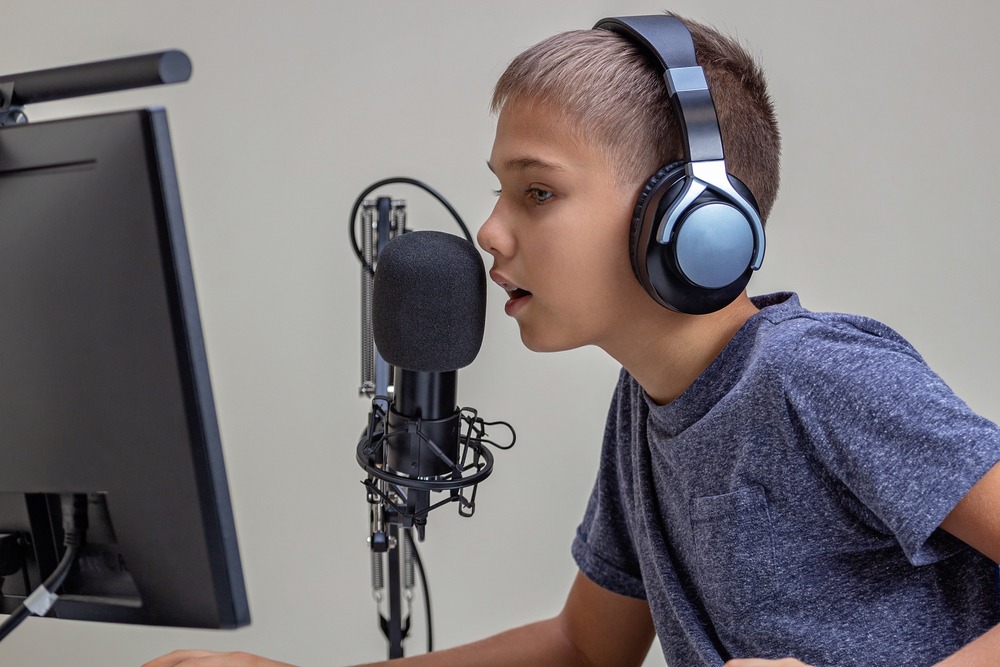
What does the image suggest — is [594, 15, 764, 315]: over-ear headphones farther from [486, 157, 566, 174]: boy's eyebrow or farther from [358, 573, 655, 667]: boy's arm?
[358, 573, 655, 667]: boy's arm

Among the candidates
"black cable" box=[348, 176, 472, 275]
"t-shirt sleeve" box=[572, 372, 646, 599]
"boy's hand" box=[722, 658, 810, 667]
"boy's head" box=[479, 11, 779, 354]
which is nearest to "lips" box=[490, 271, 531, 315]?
"boy's head" box=[479, 11, 779, 354]

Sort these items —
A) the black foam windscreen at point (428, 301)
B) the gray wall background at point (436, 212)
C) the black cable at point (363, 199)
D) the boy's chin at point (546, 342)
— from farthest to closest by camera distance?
1. the gray wall background at point (436, 212)
2. the black cable at point (363, 199)
3. the boy's chin at point (546, 342)
4. the black foam windscreen at point (428, 301)

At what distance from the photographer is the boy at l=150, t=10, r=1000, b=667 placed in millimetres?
690

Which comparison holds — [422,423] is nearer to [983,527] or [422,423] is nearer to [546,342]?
[546,342]

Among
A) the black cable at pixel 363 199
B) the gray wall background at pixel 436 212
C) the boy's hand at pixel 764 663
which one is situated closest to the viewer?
the boy's hand at pixel 764 663

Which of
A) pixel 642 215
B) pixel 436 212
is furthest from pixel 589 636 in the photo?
pixel 436 212

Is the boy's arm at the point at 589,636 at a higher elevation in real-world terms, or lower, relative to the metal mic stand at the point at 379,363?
lower

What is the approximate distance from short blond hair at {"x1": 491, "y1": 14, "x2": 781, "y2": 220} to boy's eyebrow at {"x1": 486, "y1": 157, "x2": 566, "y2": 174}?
0.04 m

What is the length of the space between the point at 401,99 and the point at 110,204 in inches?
44.1

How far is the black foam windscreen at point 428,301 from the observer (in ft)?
2.33

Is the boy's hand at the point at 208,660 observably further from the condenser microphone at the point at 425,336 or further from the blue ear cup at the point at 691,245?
the blue ear cup at the point at 691,245

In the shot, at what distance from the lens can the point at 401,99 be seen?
170cm

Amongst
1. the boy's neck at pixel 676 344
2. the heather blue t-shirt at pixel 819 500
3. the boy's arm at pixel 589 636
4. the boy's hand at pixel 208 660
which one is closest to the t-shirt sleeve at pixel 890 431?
the heather blue t-shirt at pixel 819 500

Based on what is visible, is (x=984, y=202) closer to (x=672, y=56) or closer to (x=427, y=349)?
(x=672, y=56)
